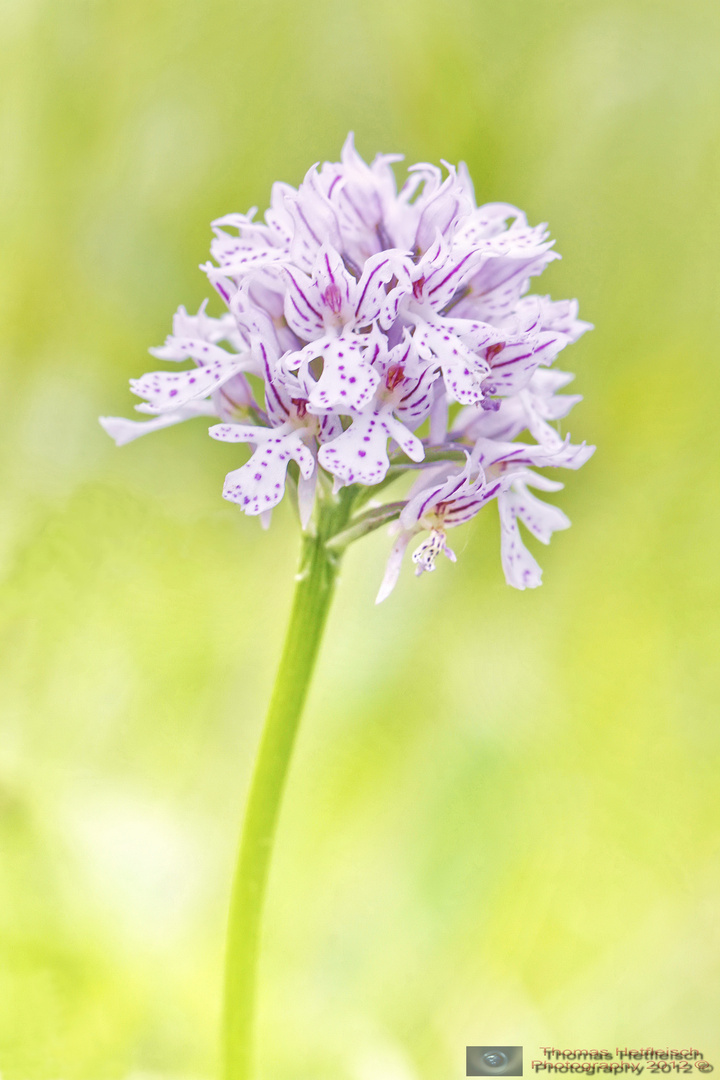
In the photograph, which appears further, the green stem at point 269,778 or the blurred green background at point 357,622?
the blurred green background at point 357,622

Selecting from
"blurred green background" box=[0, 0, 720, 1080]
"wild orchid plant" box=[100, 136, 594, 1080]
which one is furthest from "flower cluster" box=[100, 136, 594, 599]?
"blurred green background" box=[0, 0, 720, 1080]

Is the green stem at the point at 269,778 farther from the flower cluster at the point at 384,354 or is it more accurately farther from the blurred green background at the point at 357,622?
the blurred green background at the point at 357,622

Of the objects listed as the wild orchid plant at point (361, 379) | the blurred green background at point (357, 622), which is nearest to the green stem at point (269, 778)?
the wild orchid plant at point (361, 379)

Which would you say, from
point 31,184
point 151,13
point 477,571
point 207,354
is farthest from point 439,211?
point 151,13

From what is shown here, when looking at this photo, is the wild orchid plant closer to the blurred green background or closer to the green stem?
the green stem

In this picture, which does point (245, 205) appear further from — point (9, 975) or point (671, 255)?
point (9, 975)

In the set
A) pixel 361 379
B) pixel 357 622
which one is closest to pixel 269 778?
pixel 361 379
